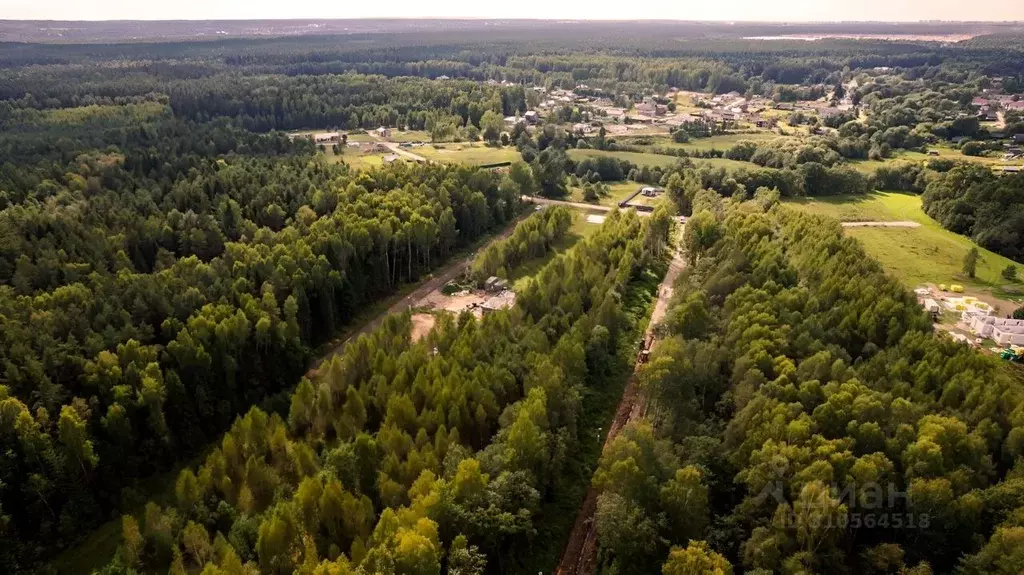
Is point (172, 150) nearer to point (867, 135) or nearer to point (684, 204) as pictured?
point (684, 204)

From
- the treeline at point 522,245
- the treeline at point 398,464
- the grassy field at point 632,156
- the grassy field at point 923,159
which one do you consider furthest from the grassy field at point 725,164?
the treeline at point 398,464

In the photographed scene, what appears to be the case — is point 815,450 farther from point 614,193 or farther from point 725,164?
point 725,164

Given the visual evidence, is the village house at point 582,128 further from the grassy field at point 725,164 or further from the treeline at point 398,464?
the treeline at point 398,464

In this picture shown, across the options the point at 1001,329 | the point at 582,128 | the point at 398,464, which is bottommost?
the point at 1001,329

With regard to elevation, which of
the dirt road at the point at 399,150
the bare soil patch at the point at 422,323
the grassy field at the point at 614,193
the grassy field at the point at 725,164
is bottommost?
the bare soil patch at the point at 422,323

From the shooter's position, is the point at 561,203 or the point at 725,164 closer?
the point at 561,203

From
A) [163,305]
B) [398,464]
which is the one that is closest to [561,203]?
[163,305]

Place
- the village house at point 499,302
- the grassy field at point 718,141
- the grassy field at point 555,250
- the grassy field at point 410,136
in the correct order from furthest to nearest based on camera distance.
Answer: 1. the grassy field at point 410,136
2. the grassy field at point 718,141
3. the grassy field at point 555,250
4. the village house at point 499,302
